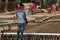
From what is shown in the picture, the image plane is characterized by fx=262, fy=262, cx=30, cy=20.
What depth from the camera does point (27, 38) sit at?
1251 centimetres

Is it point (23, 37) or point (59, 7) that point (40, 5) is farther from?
point (23, 37)

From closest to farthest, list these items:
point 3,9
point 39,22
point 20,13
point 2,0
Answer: point 20,13 < point 39,22 < point 3,9 < point 2,0

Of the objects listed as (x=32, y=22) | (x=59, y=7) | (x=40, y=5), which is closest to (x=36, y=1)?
(x=40, y=5)

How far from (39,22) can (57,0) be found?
1732 cm

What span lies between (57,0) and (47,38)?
2548cm

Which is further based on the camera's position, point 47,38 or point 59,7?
point 59,7

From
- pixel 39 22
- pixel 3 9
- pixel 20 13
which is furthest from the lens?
pixel 3 9

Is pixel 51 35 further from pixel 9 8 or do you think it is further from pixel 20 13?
pixel 9 8

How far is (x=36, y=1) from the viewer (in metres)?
36.7

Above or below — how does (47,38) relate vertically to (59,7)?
above

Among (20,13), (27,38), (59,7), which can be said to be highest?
(20,13)

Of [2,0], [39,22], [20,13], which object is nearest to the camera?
[20,13]

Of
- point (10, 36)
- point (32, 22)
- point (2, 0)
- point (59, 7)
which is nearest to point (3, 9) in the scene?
point (2, 0)

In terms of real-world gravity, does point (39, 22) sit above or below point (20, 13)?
below
